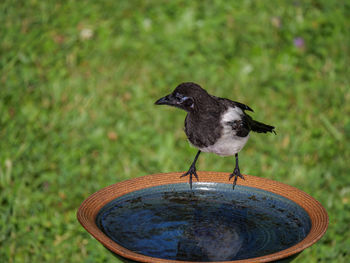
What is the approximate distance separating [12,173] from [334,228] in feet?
10.0

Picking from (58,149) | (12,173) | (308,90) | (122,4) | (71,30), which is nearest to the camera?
(12,173)

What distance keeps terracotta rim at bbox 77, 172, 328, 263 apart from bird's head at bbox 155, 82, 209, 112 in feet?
2.10

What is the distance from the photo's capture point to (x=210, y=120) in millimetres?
3021

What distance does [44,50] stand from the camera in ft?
21.8

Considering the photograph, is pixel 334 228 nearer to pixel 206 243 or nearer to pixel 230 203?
pixel 230 203

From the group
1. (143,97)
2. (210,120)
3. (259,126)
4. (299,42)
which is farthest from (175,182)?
(299,42)

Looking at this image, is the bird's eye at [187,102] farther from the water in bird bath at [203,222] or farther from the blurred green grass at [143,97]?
the blurred green grass at [143,97]

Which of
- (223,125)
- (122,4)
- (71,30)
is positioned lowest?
(223,125)

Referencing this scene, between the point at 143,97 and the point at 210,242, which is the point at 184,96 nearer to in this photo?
the point at 210,242

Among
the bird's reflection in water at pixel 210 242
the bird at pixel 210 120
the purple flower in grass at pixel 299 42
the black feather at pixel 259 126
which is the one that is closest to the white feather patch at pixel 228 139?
the bird at pixel 210 120

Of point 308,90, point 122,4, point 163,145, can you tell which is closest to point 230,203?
point 163,145

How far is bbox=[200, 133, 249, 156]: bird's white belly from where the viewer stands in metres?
3.11

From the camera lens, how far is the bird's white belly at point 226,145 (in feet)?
10.2

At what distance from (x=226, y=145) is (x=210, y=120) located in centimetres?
23
